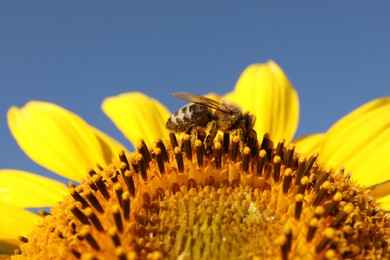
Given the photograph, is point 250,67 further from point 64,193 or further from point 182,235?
point 182,235

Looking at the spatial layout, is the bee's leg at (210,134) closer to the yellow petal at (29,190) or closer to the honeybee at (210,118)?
the honeybee at (210,118)

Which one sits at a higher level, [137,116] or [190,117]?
[137,116]

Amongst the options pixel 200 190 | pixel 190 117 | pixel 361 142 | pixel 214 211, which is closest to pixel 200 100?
pixel 190 117

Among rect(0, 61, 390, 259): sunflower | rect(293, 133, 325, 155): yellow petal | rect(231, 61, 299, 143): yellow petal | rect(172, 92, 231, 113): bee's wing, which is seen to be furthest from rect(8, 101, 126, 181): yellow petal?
rect(293, 133, 325, 155): yellow petal

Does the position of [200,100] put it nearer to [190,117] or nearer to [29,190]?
[190,117]

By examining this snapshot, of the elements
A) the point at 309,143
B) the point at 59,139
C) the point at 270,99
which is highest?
the point at 270,99

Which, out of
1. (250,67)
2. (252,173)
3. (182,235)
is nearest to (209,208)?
(182,235)
